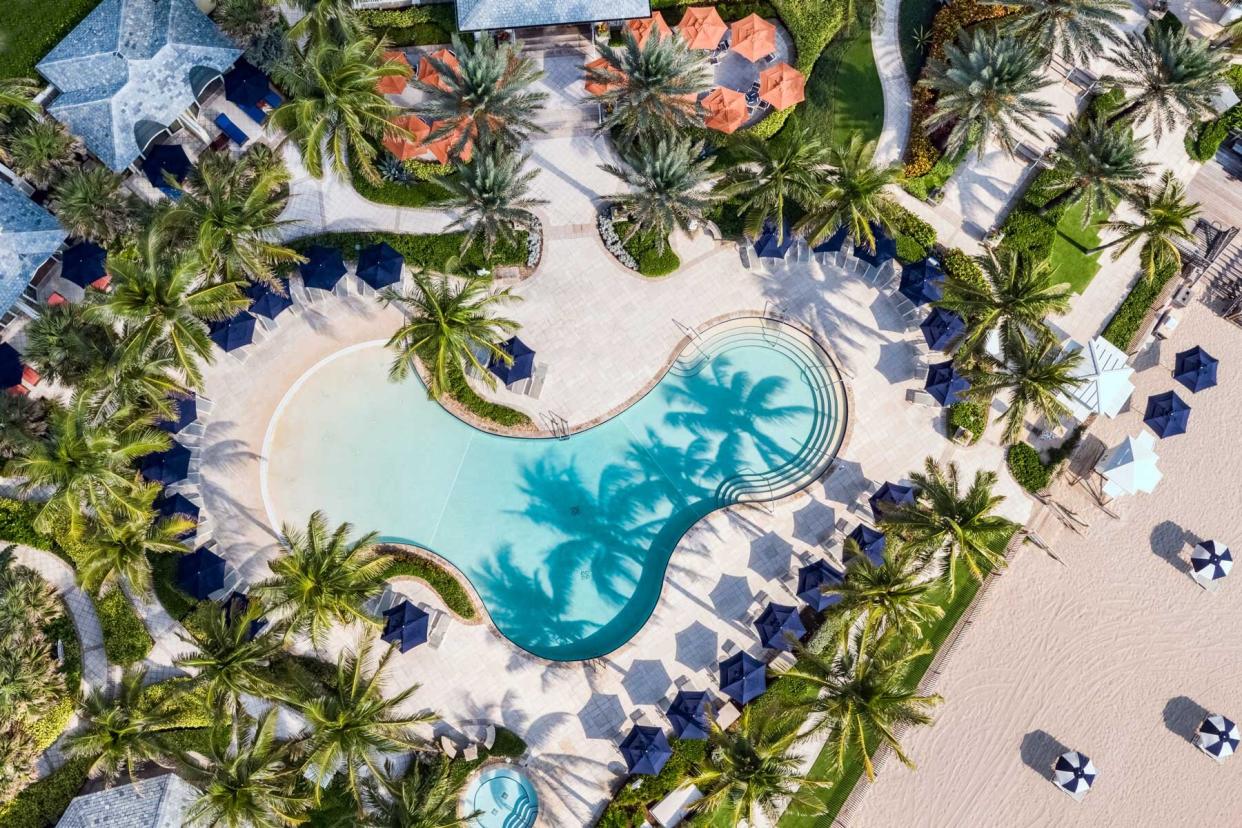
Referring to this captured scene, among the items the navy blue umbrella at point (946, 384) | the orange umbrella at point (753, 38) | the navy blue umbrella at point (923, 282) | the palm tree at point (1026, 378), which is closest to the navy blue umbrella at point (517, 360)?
the orange umbrella at point (753, 38)

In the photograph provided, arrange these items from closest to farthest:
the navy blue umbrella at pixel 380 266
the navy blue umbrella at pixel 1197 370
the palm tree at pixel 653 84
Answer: the palm tree at pixel 653 84, the navy blue umbrella at pixel 380 266, the navy blue umbrella at pixel 1197 370

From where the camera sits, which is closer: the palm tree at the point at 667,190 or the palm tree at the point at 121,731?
the palm tree at the point at 121,731

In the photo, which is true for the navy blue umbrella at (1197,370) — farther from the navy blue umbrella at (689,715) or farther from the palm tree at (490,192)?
the palm tree at (490,192)

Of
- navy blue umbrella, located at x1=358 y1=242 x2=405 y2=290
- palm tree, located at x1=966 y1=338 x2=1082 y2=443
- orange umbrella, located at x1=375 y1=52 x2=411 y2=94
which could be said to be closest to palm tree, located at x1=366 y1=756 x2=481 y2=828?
navy blue umbrella, located at x1=358 y1=242 x2=405 y2=290

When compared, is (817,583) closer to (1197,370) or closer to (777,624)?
(777,624)

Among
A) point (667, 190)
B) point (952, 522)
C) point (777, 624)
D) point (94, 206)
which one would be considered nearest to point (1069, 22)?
point (667, 190)

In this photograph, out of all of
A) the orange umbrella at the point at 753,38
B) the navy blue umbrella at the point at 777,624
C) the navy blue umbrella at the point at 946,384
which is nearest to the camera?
the navy blue umbrella at the point at 777,624
